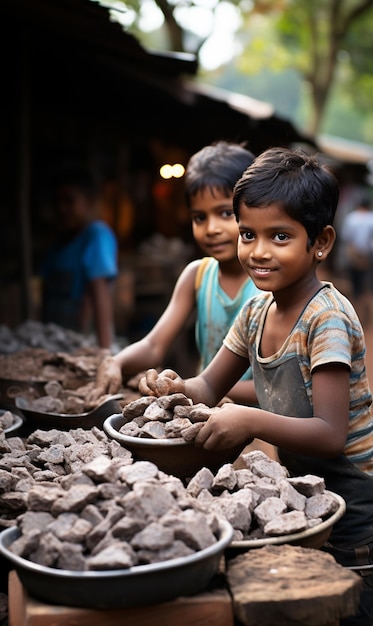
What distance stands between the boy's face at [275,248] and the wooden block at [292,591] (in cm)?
92

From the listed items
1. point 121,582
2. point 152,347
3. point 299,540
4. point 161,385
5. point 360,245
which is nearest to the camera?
point 121,582

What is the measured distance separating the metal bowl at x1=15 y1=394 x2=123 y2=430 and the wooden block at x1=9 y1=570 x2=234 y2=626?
1.21 m

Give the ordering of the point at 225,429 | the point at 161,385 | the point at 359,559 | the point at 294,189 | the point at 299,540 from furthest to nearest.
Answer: the point at 161,385 → the point at 294,189 → the point at 359,559 → the point at 225,429 → the point at 299,540

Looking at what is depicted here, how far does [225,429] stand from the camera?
92.4 inches

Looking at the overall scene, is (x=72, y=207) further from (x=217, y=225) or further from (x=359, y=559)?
(x=359, y=559)

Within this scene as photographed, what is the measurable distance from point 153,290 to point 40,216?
1.91 meters

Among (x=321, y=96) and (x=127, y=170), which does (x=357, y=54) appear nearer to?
(x=321, y=96)

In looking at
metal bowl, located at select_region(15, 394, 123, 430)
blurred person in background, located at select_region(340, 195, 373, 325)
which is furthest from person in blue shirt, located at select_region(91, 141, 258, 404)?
blurred person in background, located at select_region(340, 195, 373, 325)

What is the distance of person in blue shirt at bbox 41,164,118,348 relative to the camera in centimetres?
652

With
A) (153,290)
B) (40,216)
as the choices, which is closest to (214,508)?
(153,290)

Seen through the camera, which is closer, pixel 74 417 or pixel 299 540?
pixel 299 540

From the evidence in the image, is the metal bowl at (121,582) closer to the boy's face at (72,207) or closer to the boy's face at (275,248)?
the boy's face at (275,248)

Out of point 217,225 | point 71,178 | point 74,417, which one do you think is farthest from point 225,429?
point 71,178

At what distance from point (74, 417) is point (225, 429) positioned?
1.00 m
